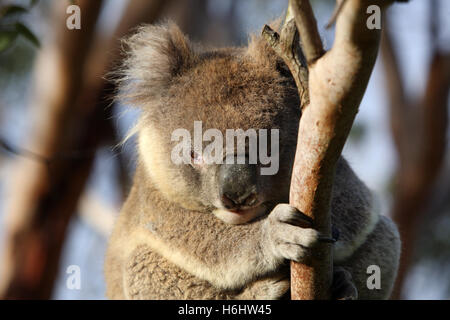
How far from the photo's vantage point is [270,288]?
3125 mm

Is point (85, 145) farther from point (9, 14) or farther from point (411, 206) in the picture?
point (411, 206)

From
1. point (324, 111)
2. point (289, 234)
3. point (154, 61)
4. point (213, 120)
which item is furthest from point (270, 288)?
point (154, 61)

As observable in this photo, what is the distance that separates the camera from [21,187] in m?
6.88

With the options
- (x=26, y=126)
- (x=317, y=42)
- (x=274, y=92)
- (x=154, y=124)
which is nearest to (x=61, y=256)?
(x=26, y=126)

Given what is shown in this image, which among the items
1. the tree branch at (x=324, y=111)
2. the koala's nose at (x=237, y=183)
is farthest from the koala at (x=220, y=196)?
the tree branch at (x=324, y=111)

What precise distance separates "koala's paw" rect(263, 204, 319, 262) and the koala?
0.4 inches

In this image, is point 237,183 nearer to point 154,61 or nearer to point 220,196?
point 220,196

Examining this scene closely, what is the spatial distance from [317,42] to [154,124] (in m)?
1.53

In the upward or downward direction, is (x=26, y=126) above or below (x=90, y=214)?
above

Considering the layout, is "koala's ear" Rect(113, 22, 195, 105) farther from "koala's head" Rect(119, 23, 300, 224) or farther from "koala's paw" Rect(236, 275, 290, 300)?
"koala's paw" Rect(236, 275, 290, 300)

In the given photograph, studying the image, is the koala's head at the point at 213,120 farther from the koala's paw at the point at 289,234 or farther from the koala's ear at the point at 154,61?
the koala's paw at the point at 289,234

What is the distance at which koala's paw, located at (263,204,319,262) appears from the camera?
2602 mm

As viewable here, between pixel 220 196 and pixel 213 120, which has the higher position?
pixel 213 120

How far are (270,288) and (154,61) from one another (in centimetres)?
155
